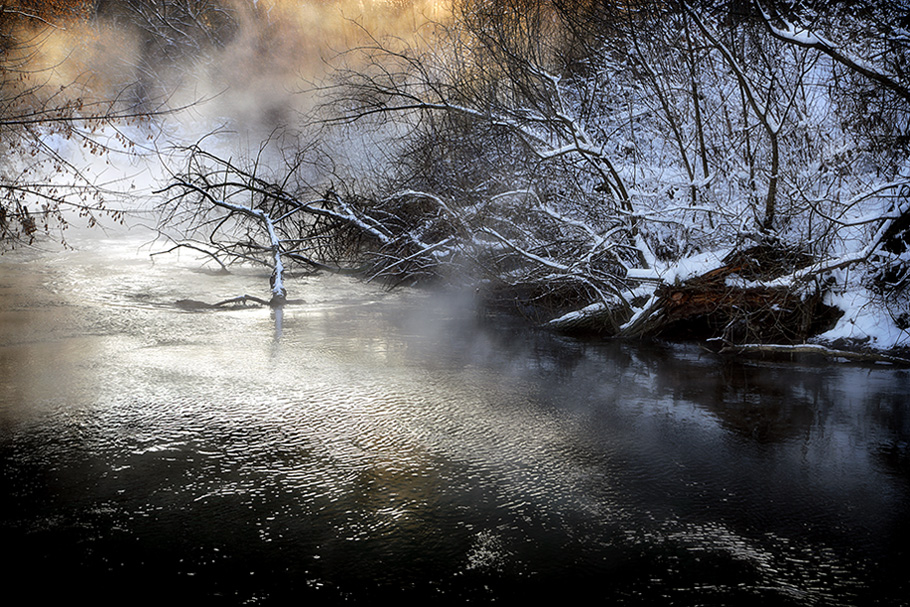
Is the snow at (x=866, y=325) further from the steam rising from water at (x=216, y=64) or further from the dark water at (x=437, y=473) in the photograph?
the steam rising from water at (x=216, y=64)

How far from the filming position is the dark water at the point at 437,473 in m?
3.48

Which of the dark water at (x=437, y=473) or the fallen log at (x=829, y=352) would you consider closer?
the dark water at (x=437, y=473)

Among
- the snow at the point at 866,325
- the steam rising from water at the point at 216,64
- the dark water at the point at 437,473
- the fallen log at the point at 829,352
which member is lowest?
the dark water at the point at 437,473

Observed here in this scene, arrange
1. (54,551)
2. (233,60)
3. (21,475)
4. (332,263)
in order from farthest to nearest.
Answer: (233,60) → (332,263) → (21,475) → (54,551)

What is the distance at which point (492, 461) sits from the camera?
4949mm

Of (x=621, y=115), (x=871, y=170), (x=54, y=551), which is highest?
(x=621, y=115)

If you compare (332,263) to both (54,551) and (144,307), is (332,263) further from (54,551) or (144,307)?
(54,551)

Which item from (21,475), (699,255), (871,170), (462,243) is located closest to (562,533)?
(21,475)

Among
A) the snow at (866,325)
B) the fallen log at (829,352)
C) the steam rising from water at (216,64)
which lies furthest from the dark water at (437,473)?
the steam rising from water at (216,64)

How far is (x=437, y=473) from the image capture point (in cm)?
470

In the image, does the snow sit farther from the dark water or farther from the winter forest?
the dark water

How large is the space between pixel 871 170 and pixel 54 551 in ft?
31.9

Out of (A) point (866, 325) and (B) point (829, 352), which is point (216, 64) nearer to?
(A) point (866, 325)

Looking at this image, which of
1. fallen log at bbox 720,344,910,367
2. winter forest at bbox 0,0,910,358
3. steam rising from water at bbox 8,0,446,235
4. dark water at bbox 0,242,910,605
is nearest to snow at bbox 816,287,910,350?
winter forest at bbox 0,0,910,358
